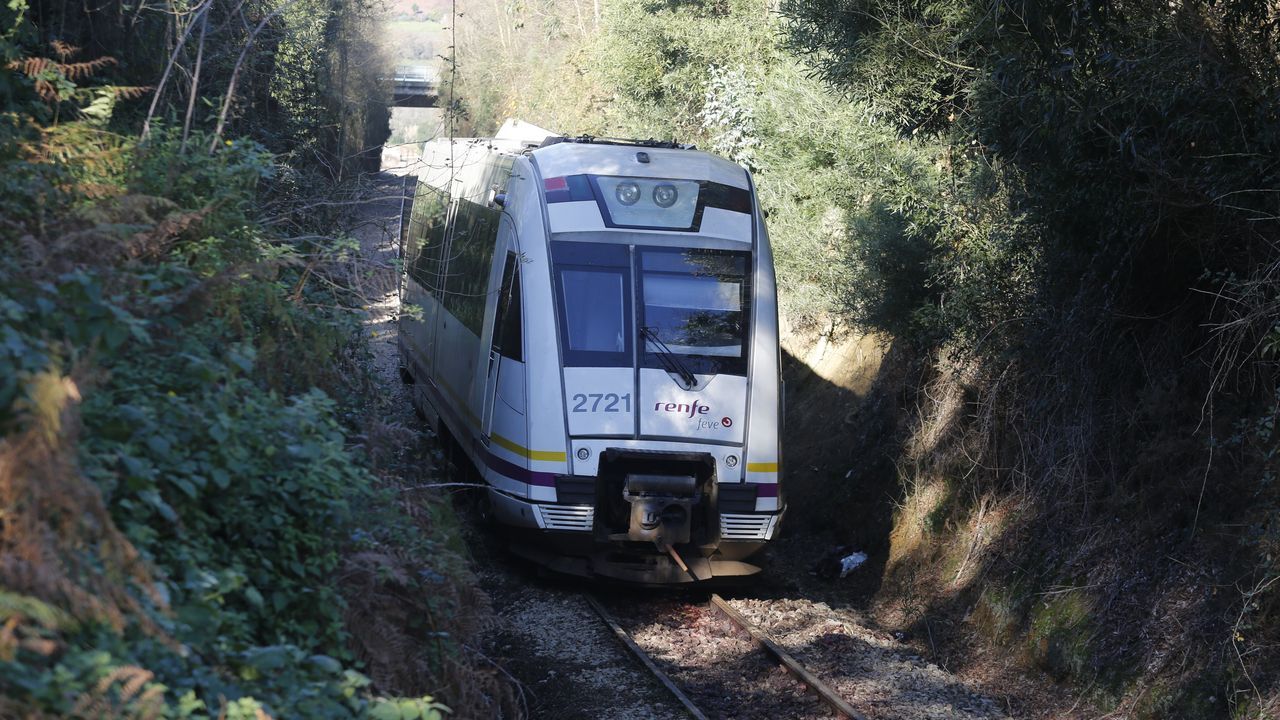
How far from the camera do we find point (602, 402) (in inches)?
368

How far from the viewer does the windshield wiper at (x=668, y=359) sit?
9.50 m

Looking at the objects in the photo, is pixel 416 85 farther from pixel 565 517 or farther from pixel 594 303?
pixel 565 517

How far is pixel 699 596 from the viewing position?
10.3 m

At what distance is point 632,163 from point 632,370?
205 centimetres

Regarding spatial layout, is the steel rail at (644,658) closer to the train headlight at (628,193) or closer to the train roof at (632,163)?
the train headlight at (628,193)

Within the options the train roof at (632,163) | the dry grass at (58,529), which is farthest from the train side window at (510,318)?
the dry grass at (58,529)

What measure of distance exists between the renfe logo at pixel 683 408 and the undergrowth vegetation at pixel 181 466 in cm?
263

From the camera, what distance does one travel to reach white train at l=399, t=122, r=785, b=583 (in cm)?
931

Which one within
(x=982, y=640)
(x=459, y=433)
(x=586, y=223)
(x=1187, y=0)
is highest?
(x=1187, y=0)

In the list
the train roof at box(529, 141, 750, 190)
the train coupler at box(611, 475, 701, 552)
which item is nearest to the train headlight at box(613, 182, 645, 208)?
the train roof at box(529, 141, 750, 190)

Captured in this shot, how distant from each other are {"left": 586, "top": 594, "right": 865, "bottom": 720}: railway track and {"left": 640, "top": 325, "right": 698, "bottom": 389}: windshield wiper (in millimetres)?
2036

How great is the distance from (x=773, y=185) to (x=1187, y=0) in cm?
972

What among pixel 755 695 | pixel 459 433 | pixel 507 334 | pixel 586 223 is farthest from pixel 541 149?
pixel 755 695

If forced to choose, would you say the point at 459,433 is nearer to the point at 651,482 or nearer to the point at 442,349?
the point at 442,349
